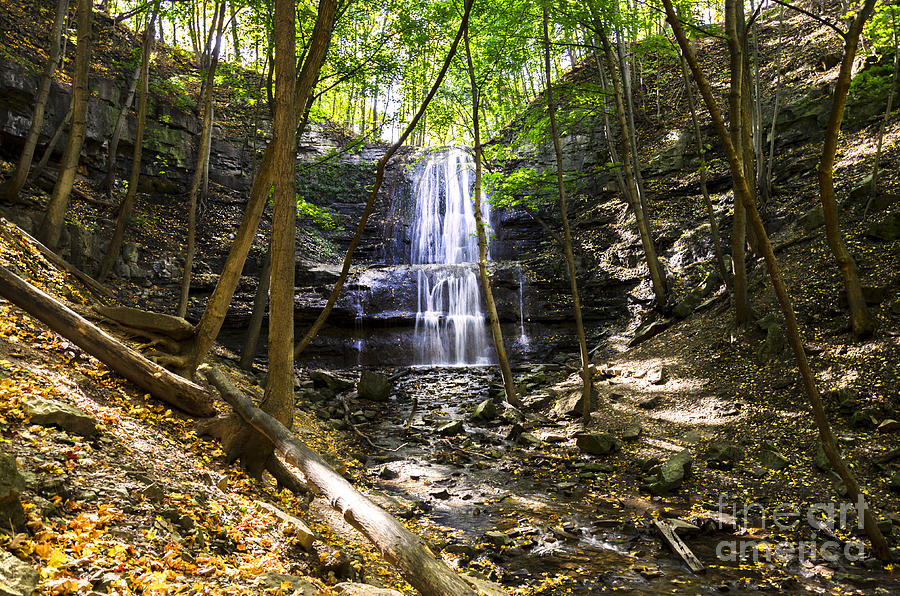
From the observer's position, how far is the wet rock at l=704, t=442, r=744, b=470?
22.1ft

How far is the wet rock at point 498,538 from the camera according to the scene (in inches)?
209

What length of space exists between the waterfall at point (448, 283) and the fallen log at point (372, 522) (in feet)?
34.3

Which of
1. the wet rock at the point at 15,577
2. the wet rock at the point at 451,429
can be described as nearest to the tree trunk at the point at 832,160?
the wet rock at the point at 15,577

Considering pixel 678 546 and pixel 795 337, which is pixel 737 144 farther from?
pixel 678 546

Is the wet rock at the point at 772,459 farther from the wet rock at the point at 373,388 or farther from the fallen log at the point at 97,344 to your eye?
the wet rock at the point at 373,388

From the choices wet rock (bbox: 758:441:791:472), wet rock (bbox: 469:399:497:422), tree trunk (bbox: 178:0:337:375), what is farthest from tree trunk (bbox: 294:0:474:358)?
wet rock (bbox: 758:441:791:472)

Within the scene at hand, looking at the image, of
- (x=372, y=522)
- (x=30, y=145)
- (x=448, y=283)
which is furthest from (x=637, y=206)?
(x=30, y=145)

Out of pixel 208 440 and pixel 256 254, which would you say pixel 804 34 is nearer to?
pixel 256 254

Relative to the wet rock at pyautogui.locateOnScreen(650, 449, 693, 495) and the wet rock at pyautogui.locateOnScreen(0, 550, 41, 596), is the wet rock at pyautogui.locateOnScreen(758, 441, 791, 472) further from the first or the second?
the wet rock at pyautogui.locateOnScreen(0, 550, 41, 596)

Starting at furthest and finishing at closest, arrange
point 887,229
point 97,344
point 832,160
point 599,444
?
1. point 887,229
2. point 599,444
3. point 97,344
4. point 832,160

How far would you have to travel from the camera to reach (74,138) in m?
8.23

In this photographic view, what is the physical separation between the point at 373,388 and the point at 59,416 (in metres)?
9.40

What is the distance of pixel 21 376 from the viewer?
383 centimetres

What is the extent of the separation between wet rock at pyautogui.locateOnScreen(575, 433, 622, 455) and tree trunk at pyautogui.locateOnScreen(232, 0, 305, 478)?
5.37m
